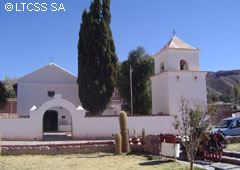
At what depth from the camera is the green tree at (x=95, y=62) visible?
2567 cm

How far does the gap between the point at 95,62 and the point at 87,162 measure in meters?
15.5

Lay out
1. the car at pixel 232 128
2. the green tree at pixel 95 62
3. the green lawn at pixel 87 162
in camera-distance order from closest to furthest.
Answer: the green lawn at pixel 87 162
the car at pixel 232 128
the green tree at pixel 95 62

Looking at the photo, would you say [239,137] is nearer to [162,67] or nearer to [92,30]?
[162,67]

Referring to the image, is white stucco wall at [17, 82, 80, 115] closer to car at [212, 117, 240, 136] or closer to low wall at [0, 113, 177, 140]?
low wall at [0, 113, 177, 140]

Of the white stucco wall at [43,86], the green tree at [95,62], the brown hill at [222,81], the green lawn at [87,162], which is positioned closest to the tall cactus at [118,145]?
the green lawn at [87,162]

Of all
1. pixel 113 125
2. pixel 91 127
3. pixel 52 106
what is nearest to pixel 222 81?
pixel 113 125

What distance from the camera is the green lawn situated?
1073 centimetres

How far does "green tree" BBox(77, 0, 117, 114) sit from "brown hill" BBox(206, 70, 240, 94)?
213ft

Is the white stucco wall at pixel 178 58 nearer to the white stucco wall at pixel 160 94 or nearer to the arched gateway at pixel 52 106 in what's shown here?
the white stucco wall at pixel 160 94

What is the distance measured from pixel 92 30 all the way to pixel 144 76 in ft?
32.3

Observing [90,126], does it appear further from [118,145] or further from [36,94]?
[36,94]

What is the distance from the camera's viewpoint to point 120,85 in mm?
34500

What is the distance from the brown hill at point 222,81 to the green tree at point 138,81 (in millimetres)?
56341

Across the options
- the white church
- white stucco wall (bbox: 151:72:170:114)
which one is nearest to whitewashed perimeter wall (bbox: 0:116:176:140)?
the white church
